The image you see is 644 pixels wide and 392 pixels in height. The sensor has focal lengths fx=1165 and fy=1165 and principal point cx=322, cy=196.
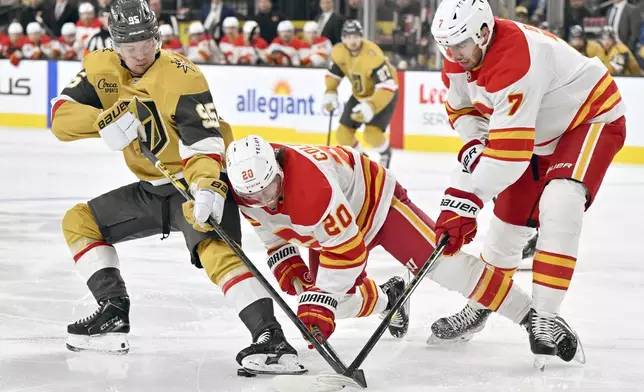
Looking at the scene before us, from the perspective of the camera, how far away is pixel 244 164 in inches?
131

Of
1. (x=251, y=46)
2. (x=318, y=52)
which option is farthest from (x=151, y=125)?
(x=251, y=46)

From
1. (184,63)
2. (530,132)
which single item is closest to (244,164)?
(184,63)

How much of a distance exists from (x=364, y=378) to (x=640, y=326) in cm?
128

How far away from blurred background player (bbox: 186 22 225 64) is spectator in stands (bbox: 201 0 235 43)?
12 centimetres

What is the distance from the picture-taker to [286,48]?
1177 centimetres

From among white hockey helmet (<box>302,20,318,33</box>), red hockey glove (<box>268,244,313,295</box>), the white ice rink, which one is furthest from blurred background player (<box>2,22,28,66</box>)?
red hockey glove (<box>268,244,313,295</box>)

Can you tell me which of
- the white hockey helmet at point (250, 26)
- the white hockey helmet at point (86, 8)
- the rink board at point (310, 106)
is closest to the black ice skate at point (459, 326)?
the rink board at point (310, 106)

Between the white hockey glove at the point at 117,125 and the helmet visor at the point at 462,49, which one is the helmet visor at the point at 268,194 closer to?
the white hockey glove at the point at 117,125

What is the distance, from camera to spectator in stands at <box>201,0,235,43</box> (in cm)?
1255

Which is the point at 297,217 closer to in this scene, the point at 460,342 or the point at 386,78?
the point at 460,342

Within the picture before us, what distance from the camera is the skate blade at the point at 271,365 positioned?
11.2 feet

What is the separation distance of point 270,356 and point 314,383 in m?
0.24

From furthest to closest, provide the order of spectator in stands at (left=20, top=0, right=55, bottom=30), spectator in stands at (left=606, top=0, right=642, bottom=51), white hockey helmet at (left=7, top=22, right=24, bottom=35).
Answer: spectator in stands at (left=20, top=0, right=55, bottom=30) < white hockey helmet at (left=7, top=22, right=24, bottom=35) < spectator in stands at (left=606, top=0, right=642, bottom=51)

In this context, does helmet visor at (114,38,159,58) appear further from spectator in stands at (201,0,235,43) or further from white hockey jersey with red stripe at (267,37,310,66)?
spectator in stands at (201,0,235,43)
